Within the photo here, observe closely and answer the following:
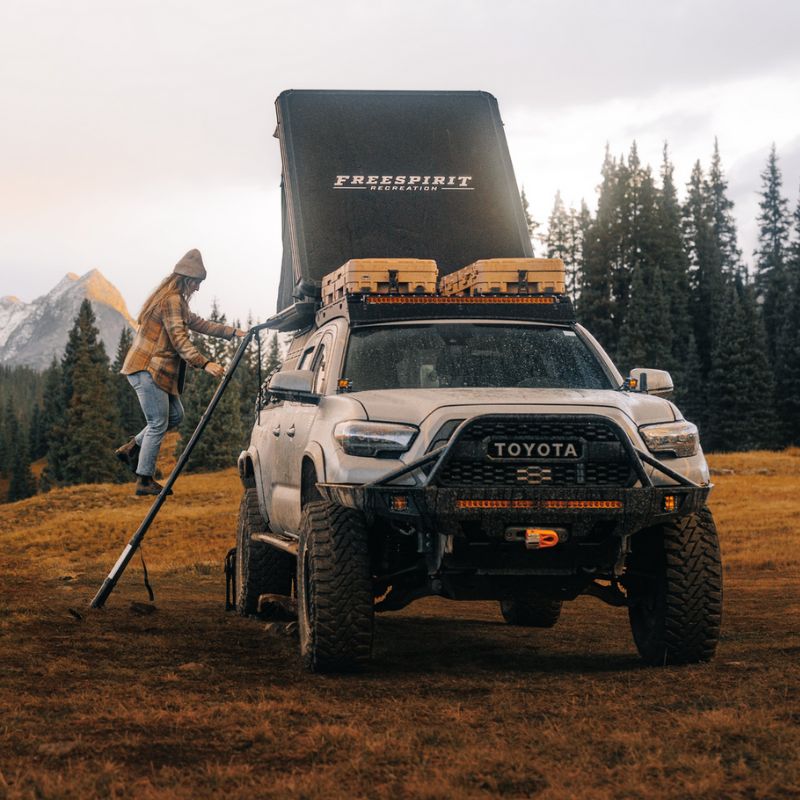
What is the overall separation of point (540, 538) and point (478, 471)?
0.53m

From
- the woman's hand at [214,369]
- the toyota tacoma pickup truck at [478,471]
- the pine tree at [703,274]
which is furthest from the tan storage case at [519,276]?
the pine tree at [703,274]

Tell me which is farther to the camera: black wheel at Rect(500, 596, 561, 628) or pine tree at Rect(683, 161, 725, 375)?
pine tree at Rect(683, 161, 725, 375)

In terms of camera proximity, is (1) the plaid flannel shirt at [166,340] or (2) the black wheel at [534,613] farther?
(1) the plaid flannel shirt at [166,340]

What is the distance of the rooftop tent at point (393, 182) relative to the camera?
38.8ft

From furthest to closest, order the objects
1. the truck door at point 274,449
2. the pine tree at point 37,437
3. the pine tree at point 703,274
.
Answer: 1. the pine tree at point 37,437
2. the pine tree at point 703,274
3. the truck door at point 274,449

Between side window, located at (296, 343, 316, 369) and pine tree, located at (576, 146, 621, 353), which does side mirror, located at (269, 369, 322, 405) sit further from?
pine tree, located at (576, 146, 621, 353)

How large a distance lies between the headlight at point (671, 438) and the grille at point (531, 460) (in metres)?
0.38

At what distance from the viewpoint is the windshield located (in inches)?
343

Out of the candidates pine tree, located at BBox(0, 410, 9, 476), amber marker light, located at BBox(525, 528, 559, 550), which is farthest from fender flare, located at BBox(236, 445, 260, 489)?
pine tree, located at BBox(0, 410, 9, 476)

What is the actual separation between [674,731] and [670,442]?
242 centimetres

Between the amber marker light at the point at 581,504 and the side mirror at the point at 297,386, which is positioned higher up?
the side mirror at the point at 297,386

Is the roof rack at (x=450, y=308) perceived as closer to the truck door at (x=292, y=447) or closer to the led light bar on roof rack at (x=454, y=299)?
the led light bar on roof rack at (x=454, y=299)

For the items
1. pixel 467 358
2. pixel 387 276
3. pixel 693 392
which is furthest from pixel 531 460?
pixel 693 392

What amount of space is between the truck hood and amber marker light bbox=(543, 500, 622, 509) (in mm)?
551
